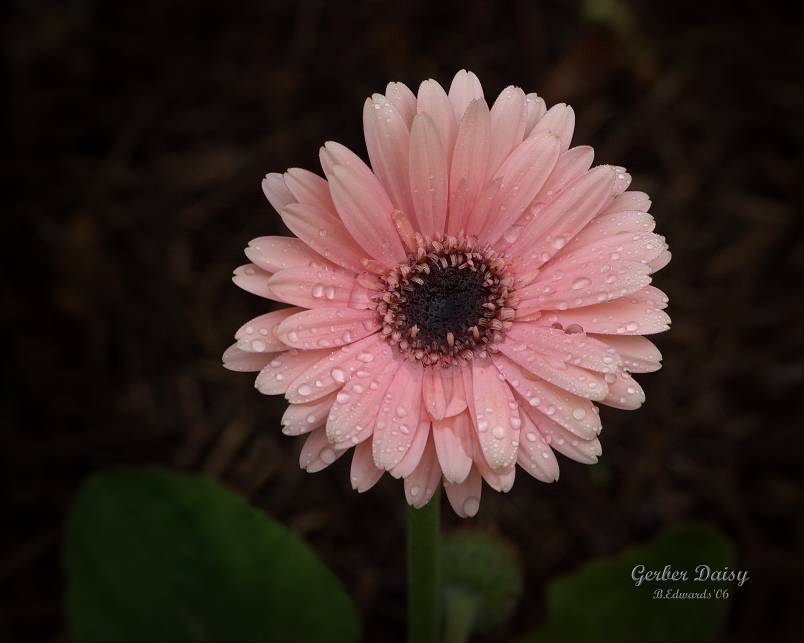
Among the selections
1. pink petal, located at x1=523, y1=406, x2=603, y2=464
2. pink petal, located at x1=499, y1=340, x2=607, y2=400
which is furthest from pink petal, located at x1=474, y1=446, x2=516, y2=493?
pink petal, located at x1=499, y1=340, x2=607, y2=400

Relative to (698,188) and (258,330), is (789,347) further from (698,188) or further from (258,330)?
(258,330)

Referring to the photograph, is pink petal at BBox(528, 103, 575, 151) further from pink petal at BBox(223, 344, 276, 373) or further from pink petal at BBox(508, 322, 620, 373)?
pink petal at BBox(223, 344, 276, 373)

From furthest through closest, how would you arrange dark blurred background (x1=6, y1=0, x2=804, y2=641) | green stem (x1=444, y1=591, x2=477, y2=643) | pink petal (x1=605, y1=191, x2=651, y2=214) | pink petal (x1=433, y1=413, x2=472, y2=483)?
dark blurred background (x1=6, y1=0, x2=804, y2=641) < green stem (x1=444, y1=591, x2=477, y2=643) < pink petal (x1=605, y1=191, x2=651, y2=214) < pink petal (x1=433, y1=413, x2=472, y2=483)

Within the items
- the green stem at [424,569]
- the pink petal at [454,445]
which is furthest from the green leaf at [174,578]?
the pink petal at [454,445]

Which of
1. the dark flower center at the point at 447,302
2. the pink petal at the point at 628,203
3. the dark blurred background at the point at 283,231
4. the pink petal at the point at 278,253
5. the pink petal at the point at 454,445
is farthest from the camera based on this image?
the dark blurred background at the point at 283,231

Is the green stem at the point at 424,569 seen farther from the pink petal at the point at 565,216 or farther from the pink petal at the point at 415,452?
the pink petal at the point at 565,216

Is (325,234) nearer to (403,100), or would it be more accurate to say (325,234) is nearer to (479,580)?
(403,100)

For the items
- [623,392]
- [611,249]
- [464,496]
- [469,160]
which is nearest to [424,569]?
[464,496]
